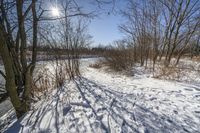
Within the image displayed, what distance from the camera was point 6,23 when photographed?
4.52 meters

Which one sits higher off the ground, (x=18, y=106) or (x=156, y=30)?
(x=156, y=30)

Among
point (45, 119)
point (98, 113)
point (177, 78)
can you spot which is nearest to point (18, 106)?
point (45, 119)

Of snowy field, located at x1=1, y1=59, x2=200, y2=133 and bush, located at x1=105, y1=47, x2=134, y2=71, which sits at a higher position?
bush, located at x1=105, y1=47, x2=134, y2=71

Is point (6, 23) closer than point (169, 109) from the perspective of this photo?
No

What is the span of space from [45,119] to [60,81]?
3.30 meters

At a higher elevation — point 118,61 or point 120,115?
point 118,61

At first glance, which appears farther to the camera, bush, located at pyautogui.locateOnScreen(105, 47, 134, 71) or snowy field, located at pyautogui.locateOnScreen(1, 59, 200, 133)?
bush, located at pyautogui.locateOnScreen(105, 47, 134, 71)

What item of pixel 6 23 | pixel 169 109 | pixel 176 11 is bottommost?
pixel 169 109

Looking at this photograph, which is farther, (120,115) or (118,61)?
(118,61)

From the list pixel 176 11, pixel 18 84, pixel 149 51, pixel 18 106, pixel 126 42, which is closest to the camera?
pixel 18 106

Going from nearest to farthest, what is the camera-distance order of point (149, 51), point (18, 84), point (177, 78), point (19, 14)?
point (19, 14) < point (18, 84) < point (177, 78) < point (149, 51)

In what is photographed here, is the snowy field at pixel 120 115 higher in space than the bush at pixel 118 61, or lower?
lower

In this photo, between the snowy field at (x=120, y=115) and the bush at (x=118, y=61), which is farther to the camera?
the bush at (x=118, y=61)

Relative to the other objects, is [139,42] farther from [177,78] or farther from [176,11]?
[177,78]
